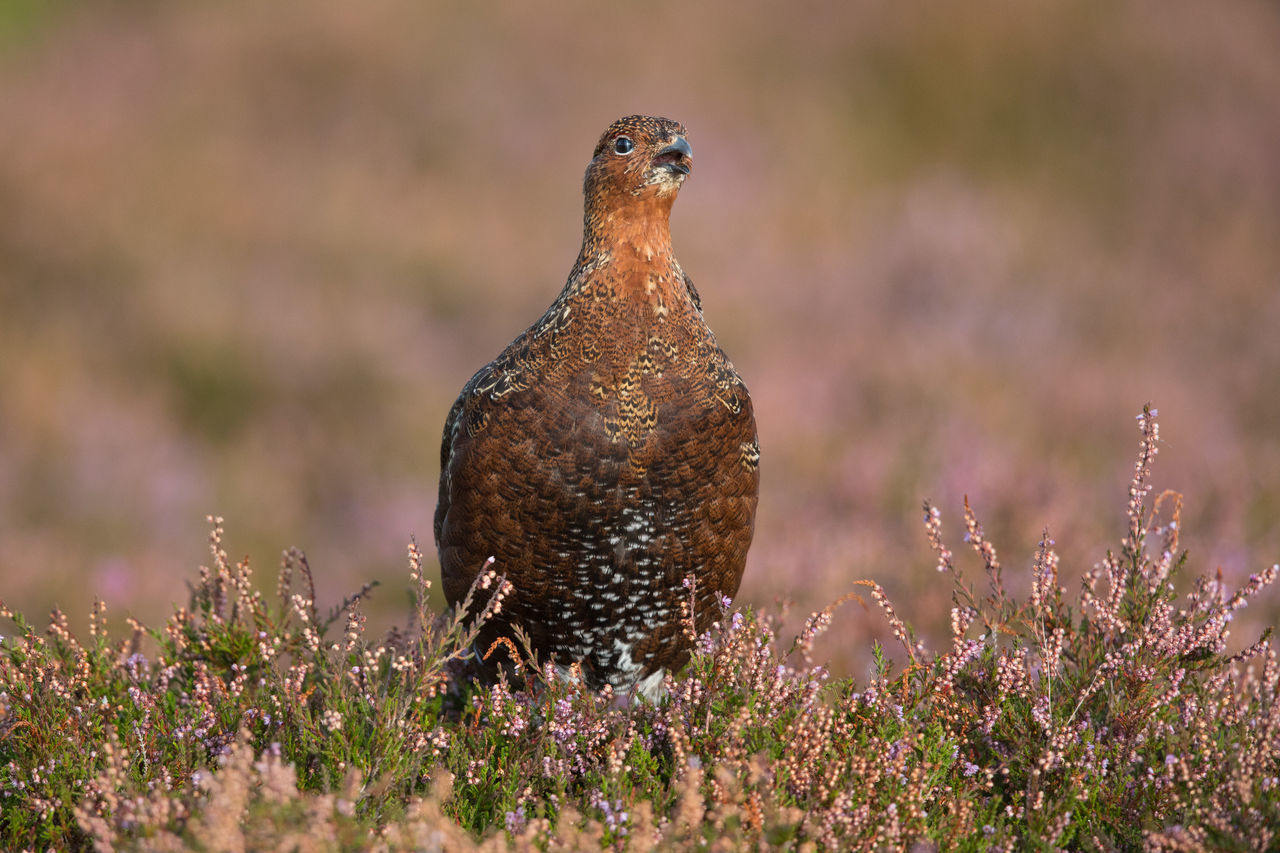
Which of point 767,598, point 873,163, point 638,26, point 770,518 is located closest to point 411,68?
point 638,26

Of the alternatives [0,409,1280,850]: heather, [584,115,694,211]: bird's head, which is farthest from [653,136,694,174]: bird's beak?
[0,409,1280,850]: heather

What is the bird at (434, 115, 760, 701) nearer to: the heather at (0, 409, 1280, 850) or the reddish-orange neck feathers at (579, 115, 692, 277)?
the reddish-orange neck feathers at (579, 115, 692, 277)

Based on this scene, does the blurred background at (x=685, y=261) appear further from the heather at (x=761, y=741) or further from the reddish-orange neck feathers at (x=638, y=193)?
the reddish-orange neck feathers at (x=638, y=193)

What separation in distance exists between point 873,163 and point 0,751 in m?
11.1

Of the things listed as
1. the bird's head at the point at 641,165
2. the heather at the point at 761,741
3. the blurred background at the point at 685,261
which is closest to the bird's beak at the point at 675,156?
the bird's head at the point at 641,165

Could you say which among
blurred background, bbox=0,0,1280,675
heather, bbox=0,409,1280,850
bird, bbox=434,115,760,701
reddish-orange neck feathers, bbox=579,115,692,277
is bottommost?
heather, bbox=0,409,1280,850

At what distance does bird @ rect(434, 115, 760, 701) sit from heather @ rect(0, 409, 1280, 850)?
0.74 feet

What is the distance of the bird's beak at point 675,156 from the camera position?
365 cm

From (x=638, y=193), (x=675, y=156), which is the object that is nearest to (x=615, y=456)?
(x=638, y=193)

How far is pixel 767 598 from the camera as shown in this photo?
5.89 metres

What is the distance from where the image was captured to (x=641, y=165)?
364 cm

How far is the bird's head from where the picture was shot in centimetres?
363

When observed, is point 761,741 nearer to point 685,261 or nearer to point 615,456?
point 615,456

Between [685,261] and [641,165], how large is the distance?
7.08m
